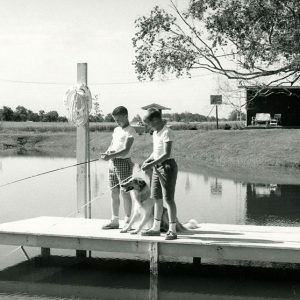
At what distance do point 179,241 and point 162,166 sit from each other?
97cm

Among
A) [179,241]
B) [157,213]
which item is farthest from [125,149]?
[179,241]

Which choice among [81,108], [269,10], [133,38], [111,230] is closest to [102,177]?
[133,38]

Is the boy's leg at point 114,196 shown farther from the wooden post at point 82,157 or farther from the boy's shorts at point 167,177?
the wooden post at point 82,157

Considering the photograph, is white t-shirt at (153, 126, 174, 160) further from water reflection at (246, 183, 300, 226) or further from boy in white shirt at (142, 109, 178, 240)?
water reflection at (246, 183, 300, 226)

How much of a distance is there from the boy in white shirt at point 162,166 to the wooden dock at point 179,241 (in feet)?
0.89

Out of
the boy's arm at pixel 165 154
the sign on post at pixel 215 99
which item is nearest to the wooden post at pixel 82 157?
the boy's arm at pixel 165 154

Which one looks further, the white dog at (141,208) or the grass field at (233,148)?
the grass field at (233,148)

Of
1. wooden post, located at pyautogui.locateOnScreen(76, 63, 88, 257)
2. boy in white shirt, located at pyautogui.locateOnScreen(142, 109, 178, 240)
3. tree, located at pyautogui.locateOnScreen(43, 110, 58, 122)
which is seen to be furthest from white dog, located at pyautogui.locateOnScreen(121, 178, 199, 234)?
tree, located at pyautogui.locateOnScreen(43, 110, 58, 122)

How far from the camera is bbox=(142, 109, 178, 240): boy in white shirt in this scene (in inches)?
312

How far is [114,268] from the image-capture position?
9.05 meters

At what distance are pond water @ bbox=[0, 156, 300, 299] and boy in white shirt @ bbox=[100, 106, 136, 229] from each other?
38.7 inches

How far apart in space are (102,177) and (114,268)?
1414cm

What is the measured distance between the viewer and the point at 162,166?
26.3ft

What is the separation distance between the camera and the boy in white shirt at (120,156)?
8.50 m
